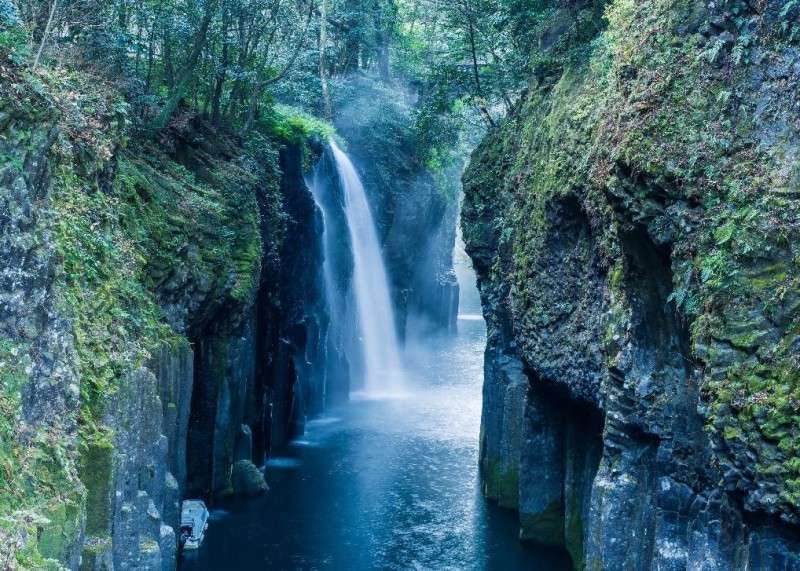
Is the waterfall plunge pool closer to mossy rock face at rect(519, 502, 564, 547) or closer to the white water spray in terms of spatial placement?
mossy rock face at rect(519, 502, 564, 547)

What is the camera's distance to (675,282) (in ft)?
43.9

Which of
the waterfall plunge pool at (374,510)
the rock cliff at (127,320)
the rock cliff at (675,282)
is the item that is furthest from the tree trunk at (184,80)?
the waterfall plunge pool at (374,510)

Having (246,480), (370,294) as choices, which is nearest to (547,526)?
(246,480)

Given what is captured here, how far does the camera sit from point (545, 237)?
20.1 meters

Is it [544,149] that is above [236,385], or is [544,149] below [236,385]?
above

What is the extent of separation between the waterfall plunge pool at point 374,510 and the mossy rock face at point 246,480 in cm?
46

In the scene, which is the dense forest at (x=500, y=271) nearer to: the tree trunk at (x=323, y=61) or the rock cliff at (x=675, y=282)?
the rock cliff at (x=675, y=282)

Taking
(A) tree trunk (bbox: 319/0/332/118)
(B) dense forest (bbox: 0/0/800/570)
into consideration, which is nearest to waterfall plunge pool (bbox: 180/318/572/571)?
(B) dense forest (bbox: 0/0/800/570)

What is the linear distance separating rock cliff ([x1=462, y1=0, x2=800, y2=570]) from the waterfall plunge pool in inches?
126

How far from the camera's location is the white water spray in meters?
42.4

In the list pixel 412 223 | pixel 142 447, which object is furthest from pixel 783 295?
pixel 412 223

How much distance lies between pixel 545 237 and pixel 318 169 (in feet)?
65.7

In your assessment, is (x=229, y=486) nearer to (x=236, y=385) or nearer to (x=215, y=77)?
(x=236, y=385)

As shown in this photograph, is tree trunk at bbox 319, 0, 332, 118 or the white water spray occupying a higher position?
tree trunk at bbox 319, 0, 332, 118
